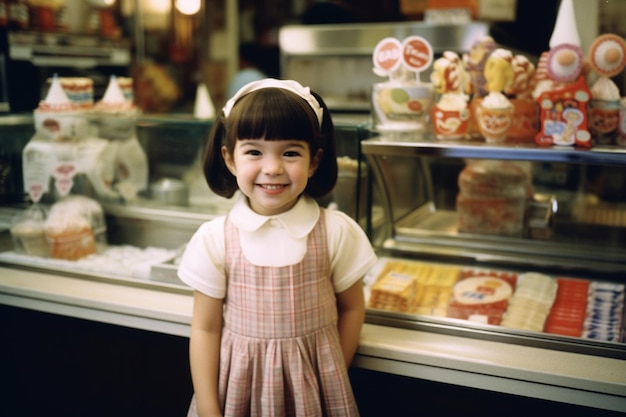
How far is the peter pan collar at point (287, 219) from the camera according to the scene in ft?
5.27

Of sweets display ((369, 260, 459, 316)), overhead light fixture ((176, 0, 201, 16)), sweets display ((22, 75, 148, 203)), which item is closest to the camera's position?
sweets display ((369, 260, 459, 316))

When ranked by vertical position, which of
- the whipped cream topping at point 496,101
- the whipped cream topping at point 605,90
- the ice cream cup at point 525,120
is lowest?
the ice cream cup at point 525,120

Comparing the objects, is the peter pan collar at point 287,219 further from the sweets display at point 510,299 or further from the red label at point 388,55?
the red label at point 388,55

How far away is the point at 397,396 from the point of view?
1.77 m

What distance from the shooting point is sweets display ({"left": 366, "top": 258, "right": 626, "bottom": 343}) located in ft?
5.86

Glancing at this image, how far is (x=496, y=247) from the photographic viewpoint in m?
2.20

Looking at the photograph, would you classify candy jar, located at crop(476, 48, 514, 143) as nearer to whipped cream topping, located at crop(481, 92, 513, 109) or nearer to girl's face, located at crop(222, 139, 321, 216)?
whipped cream topping, located at crop(481, 92, 513, 109)

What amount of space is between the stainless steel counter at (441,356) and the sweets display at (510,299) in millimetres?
107

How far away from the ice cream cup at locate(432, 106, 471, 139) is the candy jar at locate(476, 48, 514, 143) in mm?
51

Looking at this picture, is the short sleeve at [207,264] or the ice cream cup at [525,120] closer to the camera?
the short sleeve at [207,264]

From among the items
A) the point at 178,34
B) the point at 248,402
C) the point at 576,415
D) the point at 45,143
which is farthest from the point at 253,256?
the point at 178,34

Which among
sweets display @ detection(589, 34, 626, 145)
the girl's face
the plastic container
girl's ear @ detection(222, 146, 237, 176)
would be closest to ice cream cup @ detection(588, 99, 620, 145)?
sweets display @ detection(589, 34, 626, 145)

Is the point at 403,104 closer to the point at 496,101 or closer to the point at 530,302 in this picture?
the point at 496,101

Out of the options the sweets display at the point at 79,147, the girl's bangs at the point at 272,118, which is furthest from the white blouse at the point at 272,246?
the sweets display at the point at 79,147
